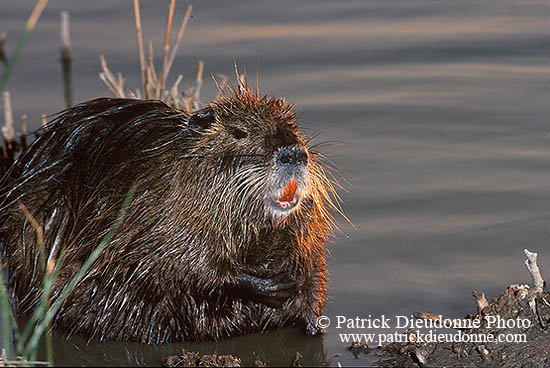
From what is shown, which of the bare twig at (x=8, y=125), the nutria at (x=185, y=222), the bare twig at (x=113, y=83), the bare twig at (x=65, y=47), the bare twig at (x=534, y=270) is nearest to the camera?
the bare twig at (x=534, y=270)

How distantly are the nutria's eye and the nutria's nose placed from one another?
209mm

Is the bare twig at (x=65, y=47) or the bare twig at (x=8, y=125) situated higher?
the bare twig at (x=65, y=47)

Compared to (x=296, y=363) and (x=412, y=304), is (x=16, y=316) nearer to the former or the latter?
(x=296, y=363)

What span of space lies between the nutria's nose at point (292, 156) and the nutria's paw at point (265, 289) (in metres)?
0.56

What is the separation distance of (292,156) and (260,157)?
5.7 inches

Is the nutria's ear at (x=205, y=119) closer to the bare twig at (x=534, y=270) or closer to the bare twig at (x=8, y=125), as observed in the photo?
the bare twig at (x=534, y=270)

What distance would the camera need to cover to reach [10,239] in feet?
15.8

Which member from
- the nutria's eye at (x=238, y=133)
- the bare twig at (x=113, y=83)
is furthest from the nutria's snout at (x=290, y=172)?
the bare twig at (x=113, y=83)

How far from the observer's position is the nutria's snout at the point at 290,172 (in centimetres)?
415

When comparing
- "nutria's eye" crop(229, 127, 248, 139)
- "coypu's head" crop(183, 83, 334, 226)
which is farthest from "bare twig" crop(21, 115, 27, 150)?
"nutria's eye" crop(229, 127, 248, 139)

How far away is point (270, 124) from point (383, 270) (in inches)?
42.0

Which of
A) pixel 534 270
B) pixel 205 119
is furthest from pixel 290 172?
pixel 534 270

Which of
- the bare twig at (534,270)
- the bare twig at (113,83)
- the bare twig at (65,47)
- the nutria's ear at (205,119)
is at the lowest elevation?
the bare twig at (534,270)

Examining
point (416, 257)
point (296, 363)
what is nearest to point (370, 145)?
point (416, 257)
